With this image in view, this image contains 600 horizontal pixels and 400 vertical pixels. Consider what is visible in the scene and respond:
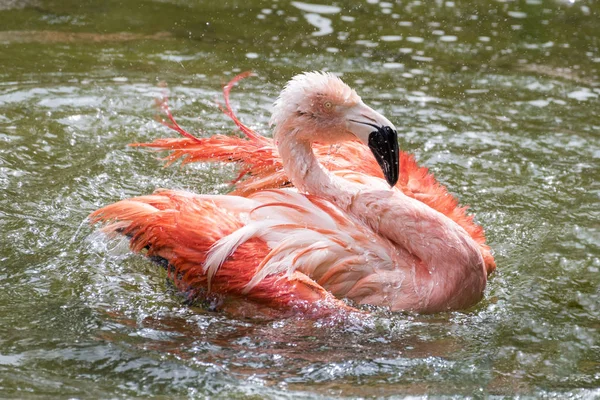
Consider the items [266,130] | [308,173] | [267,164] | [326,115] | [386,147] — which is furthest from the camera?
[266,130]

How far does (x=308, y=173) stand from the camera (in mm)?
4750

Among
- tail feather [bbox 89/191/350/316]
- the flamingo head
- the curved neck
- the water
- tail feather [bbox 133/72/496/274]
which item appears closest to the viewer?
the water

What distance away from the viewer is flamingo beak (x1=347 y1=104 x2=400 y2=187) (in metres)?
4.44

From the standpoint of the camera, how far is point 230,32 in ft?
28.4

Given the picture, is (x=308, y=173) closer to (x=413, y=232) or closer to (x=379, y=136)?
(x=379, y=136)

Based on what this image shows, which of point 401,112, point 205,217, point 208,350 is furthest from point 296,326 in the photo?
point 401,112

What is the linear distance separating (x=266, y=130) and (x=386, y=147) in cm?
246

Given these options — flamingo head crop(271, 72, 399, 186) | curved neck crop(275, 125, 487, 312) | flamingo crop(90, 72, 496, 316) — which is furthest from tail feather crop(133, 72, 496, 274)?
flamingo head crop(271, 72, 399, 186)

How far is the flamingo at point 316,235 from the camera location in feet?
14.3

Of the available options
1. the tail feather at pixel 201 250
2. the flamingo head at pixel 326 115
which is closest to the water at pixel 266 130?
the tail feather at pixel 201 250

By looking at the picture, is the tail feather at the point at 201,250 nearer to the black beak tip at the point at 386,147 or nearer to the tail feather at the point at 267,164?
the tail feather at the point at 267,164

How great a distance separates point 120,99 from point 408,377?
3.97 m

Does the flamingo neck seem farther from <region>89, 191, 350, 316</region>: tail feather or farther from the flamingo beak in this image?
<region>89, 191, 350, 316</region>: tail feather

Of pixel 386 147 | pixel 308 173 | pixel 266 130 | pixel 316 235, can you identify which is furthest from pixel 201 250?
pixel 266 130
